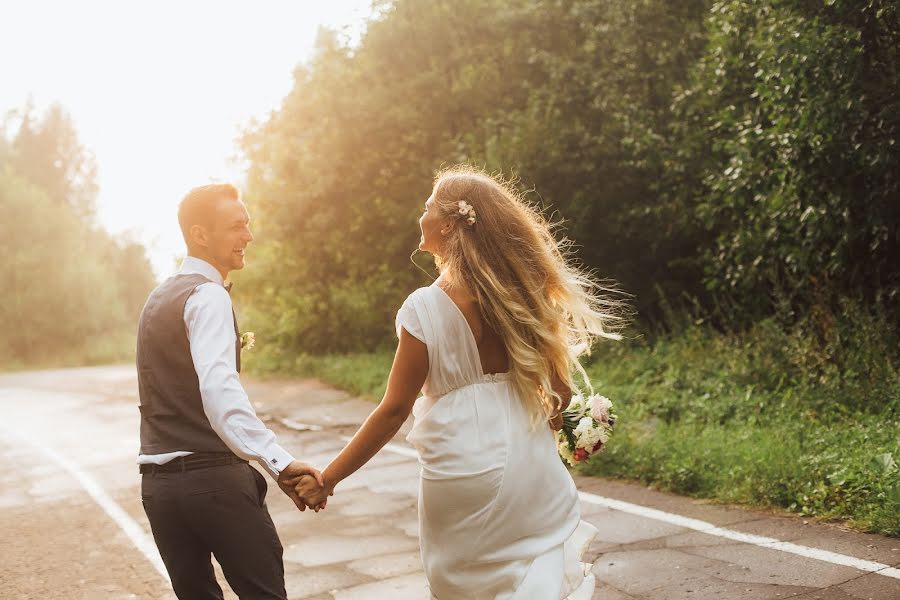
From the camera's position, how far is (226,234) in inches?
137

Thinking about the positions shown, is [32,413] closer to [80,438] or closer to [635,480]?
[80,438]

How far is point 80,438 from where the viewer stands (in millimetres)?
13305

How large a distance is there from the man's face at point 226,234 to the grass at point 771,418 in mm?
4471

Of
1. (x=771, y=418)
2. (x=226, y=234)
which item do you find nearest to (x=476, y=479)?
(x=226, y=234)

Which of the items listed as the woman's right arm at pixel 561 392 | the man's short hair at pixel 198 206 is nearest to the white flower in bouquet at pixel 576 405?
the woman's right arm at pixel 561 392

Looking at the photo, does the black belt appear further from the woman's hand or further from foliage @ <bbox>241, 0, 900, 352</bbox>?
foliage @ <bbox>241, 0, 900, 352</bbox>

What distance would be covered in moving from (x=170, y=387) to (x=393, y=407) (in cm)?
83

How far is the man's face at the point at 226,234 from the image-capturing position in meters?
3.48

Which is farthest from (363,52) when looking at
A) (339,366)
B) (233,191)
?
(233,191)

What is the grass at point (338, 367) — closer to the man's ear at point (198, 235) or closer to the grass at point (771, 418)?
the grass at point (771, 418)

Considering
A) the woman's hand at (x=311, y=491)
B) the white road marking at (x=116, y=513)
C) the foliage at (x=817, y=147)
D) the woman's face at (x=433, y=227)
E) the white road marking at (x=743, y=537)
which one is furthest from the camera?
the foliage at (x=817, y=147)

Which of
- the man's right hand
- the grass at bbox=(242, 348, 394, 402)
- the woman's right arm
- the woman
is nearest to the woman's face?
the woman

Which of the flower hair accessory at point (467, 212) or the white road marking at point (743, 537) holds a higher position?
the flower hair accessory at point (467, 212)

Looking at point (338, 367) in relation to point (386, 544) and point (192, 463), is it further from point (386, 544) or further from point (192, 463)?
point (192, 463)
